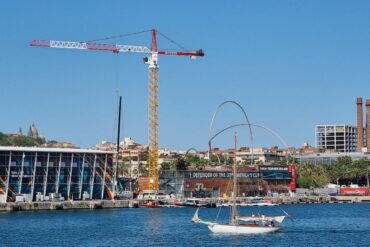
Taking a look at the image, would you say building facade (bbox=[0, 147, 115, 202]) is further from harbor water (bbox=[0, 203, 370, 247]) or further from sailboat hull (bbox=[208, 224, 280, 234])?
sailboat hull (bbox=[208, 224, 280, 234])

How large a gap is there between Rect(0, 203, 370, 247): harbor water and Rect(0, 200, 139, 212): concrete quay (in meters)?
5.92

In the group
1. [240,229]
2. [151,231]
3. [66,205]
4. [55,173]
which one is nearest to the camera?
[240,229]

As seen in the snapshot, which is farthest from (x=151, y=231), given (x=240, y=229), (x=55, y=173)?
(x=55, y=173)

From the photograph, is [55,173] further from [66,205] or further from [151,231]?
[151,231]

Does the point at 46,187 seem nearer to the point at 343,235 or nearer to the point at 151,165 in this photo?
the point at 151,165

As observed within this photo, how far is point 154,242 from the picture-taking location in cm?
9331

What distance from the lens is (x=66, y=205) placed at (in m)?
160

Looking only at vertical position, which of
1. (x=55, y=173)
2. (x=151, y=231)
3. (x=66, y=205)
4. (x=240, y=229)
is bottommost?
(x=151, y=231)

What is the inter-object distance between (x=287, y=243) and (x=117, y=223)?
37543mm

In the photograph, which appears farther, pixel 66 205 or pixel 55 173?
pixel 55 173

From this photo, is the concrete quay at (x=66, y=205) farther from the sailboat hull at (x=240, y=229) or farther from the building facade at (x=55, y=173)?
the sailboat hull at (x=240, y=229)

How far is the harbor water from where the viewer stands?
3676 inches

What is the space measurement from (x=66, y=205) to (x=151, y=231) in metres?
54.5

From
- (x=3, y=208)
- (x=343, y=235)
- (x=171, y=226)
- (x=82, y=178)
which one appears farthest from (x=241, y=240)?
(x=82, y=178)
